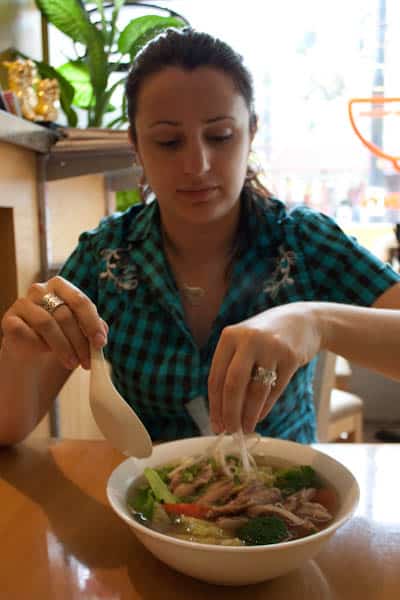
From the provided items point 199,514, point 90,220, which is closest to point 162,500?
point 199,514

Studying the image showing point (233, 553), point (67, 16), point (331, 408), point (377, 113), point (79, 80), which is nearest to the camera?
point (233, 553)

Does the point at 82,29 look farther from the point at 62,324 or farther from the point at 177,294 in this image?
the point at 62,324

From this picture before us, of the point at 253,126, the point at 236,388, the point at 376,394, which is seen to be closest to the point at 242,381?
the point at 236,388

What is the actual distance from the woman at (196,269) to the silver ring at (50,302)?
0.29ft

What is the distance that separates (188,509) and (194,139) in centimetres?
68

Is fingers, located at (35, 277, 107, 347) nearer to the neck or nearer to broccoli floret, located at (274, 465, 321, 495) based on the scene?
broccoli floret, located at (274, 465, 321, 495)

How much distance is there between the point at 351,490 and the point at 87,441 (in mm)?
524

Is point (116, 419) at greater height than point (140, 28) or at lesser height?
lesser

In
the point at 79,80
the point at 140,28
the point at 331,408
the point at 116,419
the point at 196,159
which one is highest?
the point at 140,28

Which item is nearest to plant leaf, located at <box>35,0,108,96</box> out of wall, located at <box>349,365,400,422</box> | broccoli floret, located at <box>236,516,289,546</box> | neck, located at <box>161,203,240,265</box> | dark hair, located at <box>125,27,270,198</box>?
dark hair, located at <box>125,27,270,198</box>

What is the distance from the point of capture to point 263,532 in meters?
0.60

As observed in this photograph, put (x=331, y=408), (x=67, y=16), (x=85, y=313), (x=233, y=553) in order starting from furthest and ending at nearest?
1. (x=331, y=408)
2. (x=67, y=16)
3. (x=85, y=313)
4. (x=233, y=553)

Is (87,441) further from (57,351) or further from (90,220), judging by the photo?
(90,220)

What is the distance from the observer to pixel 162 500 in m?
0.68
